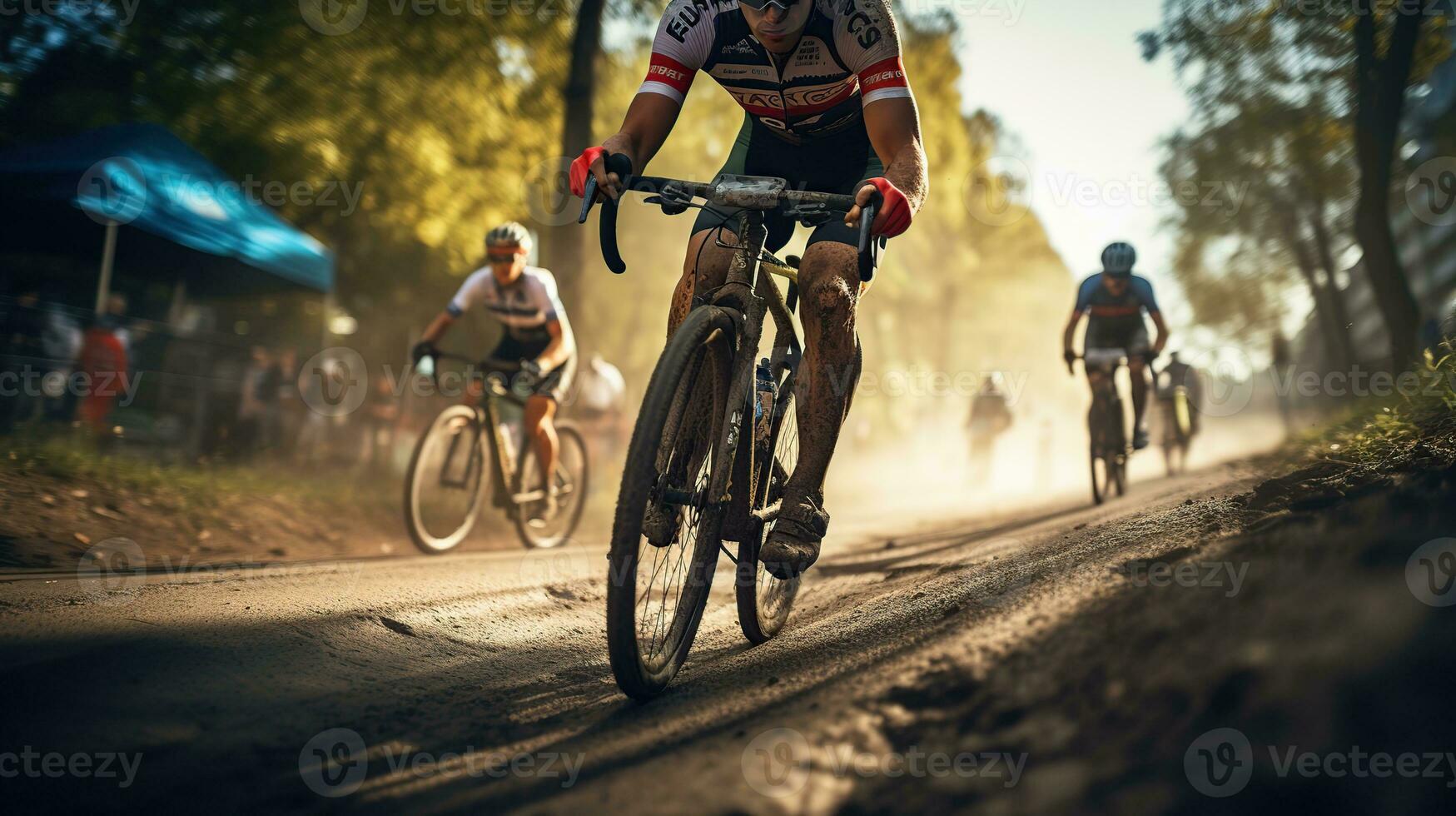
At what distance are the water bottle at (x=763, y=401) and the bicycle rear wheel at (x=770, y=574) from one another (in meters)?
0.10

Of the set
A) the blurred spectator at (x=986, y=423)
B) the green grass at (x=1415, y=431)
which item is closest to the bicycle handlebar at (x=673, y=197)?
the green grass at (x=1415, y=431)

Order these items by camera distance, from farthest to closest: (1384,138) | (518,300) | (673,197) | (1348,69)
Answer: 1. (1348,69)
2. (1384,138)
3. (518,300)
4. (673,197)

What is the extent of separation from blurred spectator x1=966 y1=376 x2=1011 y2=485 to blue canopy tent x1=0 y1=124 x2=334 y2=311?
12.1 metres

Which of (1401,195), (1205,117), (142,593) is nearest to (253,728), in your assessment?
(142,593)

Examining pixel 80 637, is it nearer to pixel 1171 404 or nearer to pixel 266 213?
pixel 266 213

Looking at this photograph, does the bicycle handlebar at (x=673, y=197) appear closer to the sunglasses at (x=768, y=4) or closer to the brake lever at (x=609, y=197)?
the brake lever at (x=609, y=197)

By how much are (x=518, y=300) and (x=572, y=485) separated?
6.12 feet

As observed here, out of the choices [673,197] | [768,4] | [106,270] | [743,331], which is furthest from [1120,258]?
[106,270]

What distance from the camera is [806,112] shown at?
362cm

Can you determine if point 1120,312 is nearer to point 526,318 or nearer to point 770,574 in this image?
point 526,318

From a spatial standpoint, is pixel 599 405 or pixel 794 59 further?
pixel 599 405

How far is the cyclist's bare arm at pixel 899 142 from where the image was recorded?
10.3ft

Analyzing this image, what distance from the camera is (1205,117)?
18.6m

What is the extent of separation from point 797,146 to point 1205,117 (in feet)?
59.5
